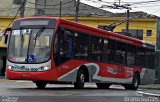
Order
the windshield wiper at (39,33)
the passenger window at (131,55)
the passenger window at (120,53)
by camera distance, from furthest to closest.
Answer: the passenger window at (131,55)
the passenger window at (120,53)
the windshield wiper at (39,33)

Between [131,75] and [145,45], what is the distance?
3010mm

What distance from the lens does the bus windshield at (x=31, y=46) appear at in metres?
18.7

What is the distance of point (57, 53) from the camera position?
62.2 ft

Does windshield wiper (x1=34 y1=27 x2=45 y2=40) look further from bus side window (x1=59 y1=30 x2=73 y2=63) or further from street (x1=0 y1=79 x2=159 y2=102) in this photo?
street (x1=0 y1=79 x2=159 y2=102)

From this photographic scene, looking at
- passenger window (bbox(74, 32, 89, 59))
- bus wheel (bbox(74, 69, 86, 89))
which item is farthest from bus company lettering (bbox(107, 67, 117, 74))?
bus wheel (bbox(74, 69, 86, 89))

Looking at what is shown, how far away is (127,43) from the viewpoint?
26.1m

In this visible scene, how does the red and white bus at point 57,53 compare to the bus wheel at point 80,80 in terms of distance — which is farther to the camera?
the bus wheel at point 80,80

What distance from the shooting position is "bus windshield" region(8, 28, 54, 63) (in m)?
18.7

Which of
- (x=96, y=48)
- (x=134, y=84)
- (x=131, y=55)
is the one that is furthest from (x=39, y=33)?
(x=134, y=84)

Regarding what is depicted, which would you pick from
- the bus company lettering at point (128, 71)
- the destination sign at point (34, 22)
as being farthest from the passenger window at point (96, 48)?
the bus company lettering at point (128, 71)

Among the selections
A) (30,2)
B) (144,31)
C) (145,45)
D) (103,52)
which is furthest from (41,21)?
(30,2)

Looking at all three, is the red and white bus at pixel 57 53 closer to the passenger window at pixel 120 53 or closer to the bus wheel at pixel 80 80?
the bus wheel at pixel 80 80

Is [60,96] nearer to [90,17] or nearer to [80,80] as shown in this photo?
[80,80]

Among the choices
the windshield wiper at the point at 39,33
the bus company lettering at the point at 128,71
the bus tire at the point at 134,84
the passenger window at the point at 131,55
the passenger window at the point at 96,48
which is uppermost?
the windshield wiper at the point at 39,33
